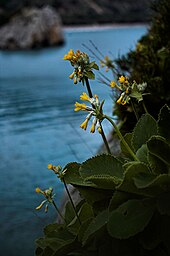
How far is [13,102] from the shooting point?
7.09m

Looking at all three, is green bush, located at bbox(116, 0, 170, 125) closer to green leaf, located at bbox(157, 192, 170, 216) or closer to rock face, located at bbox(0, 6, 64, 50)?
green leaf, located at bbox(157, 192, 170, 216)

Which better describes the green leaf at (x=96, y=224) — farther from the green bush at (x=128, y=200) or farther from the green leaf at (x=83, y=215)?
the green leaf at (x=83, y=215)

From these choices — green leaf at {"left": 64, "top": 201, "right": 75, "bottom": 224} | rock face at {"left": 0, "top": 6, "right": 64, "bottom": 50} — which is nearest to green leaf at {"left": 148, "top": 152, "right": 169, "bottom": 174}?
green leaf at {"left": 64, "top": 201, "right": 75, "bottom": 224}

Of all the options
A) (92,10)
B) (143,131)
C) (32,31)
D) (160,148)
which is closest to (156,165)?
(160,148)

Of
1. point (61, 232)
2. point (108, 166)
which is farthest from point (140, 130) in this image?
point (61, 232)

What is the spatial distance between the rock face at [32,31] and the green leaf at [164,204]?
2607 cm

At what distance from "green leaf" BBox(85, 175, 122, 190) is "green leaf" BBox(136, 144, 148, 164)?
0.10 metres

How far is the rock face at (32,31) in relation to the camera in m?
27.1

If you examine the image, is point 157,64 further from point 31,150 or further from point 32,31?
point 32,31

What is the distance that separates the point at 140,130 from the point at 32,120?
4237mm

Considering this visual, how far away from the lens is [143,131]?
1346mm

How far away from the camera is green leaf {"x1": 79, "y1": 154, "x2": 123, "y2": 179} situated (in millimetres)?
1275

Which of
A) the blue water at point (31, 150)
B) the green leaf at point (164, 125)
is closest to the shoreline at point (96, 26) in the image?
the blue water at point (31, 150)

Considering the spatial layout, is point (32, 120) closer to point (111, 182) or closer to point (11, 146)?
point (11, 146)
